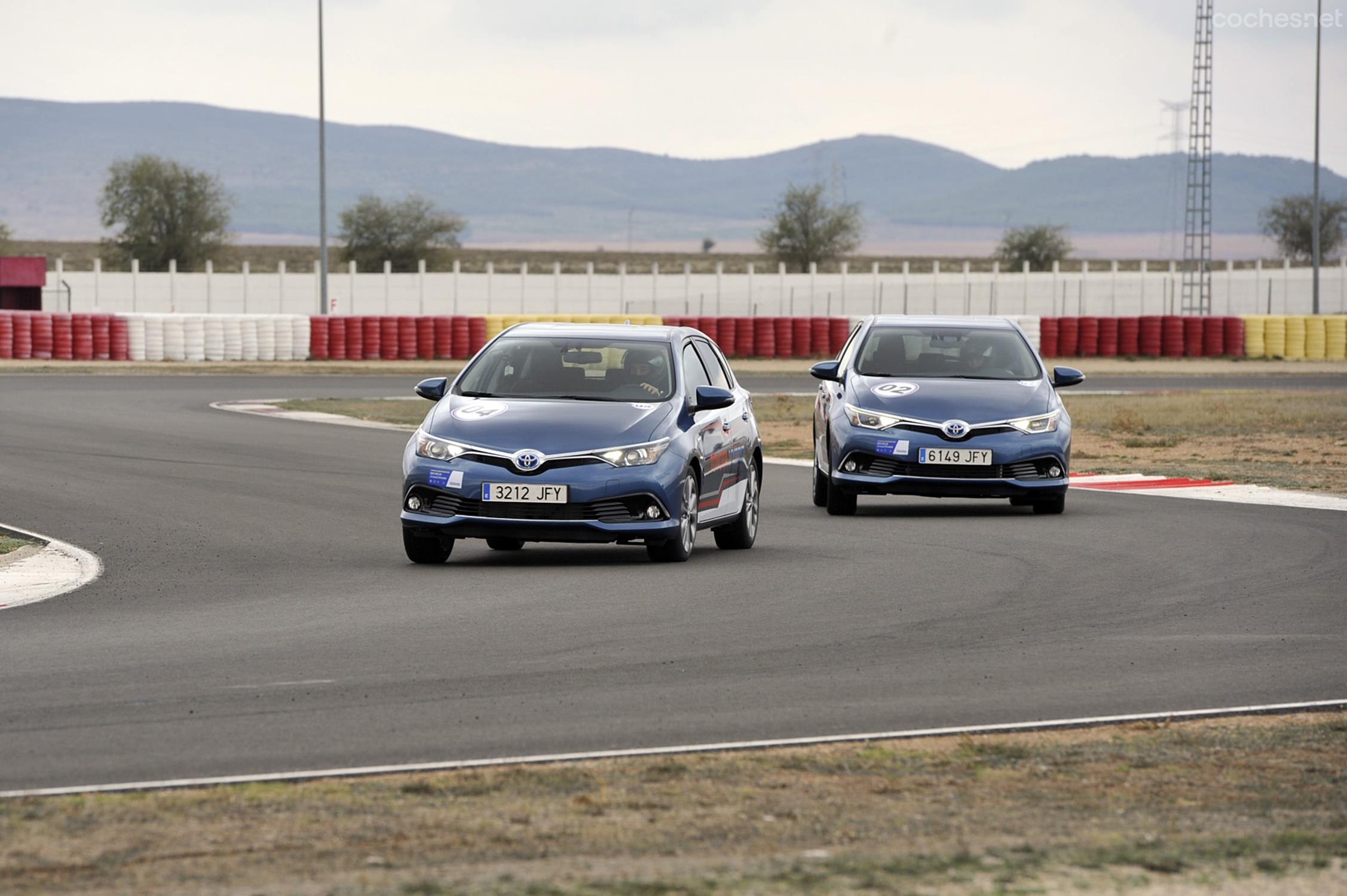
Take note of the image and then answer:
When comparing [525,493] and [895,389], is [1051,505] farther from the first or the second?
[525,493]

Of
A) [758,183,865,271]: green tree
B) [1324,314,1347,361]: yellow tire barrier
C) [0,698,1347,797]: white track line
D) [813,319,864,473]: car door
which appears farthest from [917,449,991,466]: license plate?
[758,183,865,271]: green tree

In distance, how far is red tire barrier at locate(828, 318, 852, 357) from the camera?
5234 cm

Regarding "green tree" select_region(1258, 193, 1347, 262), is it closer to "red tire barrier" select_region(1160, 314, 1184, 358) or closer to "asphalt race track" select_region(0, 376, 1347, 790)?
"red tire barrier" select_region(1160, 314, 1184, 358)

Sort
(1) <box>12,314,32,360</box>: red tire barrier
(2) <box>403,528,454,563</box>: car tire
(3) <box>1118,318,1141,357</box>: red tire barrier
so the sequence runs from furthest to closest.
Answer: (3) <box>1118,318,1141,357</box>: red tire barrier, (1) <box>12,314,32,360</box>: red tire barrier, (2) <box>403,528,454,563</box>: car tire

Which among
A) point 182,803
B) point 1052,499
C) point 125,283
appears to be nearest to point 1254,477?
point 1052,499

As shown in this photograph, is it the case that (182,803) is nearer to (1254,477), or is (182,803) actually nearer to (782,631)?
(782,631)

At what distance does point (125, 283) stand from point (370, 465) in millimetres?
46655

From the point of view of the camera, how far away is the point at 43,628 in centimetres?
970

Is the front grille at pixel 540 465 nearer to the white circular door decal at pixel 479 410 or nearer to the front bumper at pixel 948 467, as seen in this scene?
the white circular door decal at pixel 479 410

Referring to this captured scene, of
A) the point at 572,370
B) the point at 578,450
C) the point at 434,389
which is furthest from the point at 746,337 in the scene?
the point at 578,450

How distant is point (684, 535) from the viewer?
12.8m

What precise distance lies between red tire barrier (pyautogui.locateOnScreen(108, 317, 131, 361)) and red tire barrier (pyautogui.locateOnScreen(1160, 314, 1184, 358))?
27.0m

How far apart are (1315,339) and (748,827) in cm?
5109

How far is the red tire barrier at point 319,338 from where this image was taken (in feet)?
163
